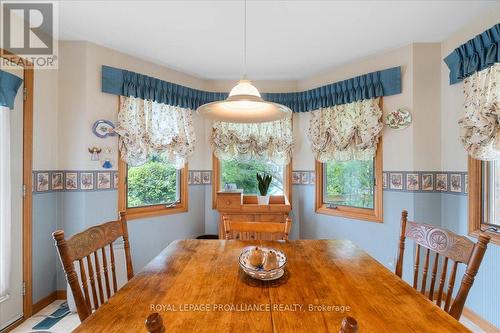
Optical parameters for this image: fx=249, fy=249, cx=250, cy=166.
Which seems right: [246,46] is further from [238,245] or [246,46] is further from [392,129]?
[238,245]

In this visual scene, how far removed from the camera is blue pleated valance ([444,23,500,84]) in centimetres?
174

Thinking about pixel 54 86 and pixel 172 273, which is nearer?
pixel 172 273

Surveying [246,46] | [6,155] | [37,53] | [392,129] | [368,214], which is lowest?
[368,214]

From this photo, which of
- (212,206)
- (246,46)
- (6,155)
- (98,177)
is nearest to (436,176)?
(246,46)

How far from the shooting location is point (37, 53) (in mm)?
2141

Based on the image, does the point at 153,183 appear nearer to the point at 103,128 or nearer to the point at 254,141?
the point at 103,128

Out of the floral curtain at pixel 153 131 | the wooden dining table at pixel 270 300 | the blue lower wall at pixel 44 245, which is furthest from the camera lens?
the floral curtain at pixel 153 131

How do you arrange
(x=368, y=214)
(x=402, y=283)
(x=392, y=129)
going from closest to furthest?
(x=402, y=283), (x=392, y=129), (x=368, y=214)

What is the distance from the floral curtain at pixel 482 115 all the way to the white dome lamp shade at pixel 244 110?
1516 mm

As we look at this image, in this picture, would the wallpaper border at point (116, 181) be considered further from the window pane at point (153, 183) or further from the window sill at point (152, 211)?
the window sill at point (152, 211)

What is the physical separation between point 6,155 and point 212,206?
2019 millimetres

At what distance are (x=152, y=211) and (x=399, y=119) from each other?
275 centimetres

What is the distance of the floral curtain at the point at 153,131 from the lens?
8.29 feet

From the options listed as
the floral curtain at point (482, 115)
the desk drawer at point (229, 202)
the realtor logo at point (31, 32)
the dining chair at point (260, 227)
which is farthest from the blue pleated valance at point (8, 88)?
the floral curtain at point (482, 115)
